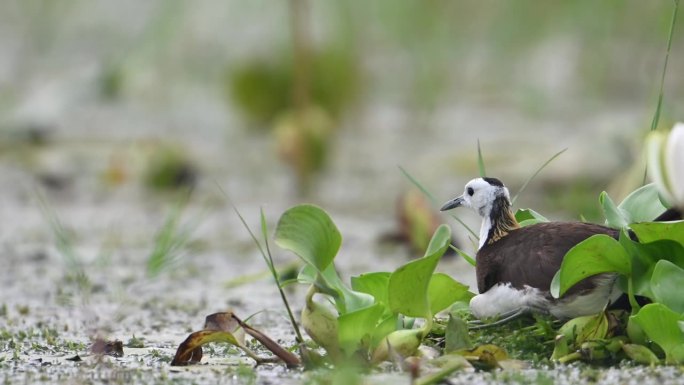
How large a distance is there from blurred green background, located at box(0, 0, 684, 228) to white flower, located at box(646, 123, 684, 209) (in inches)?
165

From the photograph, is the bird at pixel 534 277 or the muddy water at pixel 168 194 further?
the muddy water at pixel 168 194

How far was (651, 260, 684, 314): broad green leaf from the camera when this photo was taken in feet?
10.1

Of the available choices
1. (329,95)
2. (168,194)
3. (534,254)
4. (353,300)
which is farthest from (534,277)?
(329,95)

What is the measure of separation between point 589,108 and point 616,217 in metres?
7.95

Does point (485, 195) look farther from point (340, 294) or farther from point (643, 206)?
point (340, 294)

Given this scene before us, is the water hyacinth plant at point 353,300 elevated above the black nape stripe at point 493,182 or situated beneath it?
situated beneath

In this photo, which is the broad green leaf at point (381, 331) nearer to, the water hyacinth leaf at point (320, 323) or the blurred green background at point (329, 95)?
the water hyacinth leaf at point (320, 323)

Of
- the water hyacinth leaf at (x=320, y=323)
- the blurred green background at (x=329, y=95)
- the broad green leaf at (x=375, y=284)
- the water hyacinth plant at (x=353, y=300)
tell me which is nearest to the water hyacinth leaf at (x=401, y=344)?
the water hyacinth plant at (x=353, y=300)

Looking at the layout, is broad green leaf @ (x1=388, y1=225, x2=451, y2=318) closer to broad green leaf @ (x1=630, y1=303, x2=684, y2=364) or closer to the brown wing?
the brown wing

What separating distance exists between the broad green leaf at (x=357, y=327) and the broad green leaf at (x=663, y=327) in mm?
611

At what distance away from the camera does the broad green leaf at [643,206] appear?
11.0 feet

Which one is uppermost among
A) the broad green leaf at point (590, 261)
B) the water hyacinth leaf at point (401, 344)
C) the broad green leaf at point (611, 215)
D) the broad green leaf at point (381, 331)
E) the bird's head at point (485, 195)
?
the bird's head at point (485, 195)

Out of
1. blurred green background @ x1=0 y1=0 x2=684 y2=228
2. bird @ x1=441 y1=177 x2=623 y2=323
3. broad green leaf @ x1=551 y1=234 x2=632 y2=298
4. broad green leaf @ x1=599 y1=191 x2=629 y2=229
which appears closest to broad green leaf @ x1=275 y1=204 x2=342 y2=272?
bird @ x1=441 y1=177 x2=623 y2=323

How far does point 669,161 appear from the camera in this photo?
2924mm
